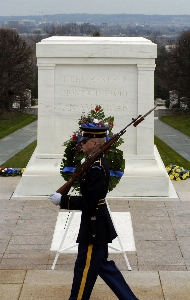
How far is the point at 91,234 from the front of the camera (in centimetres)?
564

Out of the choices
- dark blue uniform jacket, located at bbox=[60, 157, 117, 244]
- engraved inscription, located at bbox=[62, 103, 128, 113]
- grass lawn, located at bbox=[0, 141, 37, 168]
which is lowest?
grass lawn, located at bbox=[0, 141, 37, 168]

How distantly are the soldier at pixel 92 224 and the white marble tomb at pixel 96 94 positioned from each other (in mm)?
4416

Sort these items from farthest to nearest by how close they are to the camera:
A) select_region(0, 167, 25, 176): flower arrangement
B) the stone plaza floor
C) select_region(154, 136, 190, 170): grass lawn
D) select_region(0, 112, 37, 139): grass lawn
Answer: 1. select_region(0, 112, 37, 139): grass lawn
2. select_region(154, 136, 190, 170): grass lawn
3. select_region(0, 167, 25, 176): flower arrangement
4. the stone plaza floor

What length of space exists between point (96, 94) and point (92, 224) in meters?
4.75

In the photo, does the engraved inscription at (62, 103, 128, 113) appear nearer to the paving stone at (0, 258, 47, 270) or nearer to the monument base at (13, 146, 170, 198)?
the monument base at (13, 146, 170, 198)

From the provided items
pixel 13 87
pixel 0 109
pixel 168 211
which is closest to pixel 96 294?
pixel 168 211

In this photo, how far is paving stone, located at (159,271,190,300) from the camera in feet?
20.2

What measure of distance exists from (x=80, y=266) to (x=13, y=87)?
36.0m

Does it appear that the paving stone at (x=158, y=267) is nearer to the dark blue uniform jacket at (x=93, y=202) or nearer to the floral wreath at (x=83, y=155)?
the floral wreath at (x=83, y=155)

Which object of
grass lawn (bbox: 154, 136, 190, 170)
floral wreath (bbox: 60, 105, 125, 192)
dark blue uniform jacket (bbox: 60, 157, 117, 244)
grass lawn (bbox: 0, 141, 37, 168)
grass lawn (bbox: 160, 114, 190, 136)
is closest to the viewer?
dark blue uniform jacket (bbox: 60, 157, 117, 244)

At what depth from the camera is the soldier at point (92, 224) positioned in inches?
219

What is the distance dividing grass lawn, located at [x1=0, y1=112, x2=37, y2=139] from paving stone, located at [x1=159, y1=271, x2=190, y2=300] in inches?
729

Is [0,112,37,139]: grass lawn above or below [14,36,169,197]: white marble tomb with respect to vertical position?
below

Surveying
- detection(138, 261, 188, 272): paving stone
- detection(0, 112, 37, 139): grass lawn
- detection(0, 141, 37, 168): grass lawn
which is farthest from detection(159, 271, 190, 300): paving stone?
detection(0, 112, 37, 139): grass lawn
